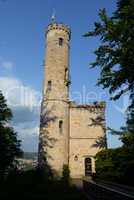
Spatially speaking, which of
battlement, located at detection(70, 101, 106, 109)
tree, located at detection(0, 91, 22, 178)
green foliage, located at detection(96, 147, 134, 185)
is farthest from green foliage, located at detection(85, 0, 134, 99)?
battlement, located at detection(70, 101, 106, 109)

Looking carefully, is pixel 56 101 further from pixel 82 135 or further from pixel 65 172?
pixel 65 172

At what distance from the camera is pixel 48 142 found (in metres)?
33.0

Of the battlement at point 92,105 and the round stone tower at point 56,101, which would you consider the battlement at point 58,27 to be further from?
the battlement at point 92,105

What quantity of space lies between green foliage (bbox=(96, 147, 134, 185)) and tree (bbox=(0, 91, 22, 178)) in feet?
28.6

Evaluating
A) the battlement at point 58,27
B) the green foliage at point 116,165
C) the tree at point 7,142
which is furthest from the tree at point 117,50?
the battlement at point 58,27

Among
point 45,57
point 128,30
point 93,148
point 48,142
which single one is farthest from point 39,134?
point 128,30

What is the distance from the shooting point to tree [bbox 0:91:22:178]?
27.3 metres

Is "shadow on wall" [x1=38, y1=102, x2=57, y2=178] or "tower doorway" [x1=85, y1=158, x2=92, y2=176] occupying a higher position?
"shadow on wall" [x1=38, y1=102, x2=57, y2=178]

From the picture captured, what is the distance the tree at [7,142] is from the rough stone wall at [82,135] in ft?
25.2

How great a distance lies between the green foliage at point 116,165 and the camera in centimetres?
2109

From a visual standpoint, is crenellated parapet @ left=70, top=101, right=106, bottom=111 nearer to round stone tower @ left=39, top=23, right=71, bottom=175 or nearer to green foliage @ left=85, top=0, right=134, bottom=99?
round stone tower @ left=39, top=23, right=71, bottom=175

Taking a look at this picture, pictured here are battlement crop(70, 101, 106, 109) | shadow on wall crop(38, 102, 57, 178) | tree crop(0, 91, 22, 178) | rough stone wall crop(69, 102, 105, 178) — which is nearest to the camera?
tree crop(0, 91, 22, 178)

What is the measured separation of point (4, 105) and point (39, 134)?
5575 mm

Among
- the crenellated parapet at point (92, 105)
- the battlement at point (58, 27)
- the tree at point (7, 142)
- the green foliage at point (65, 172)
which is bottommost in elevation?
the green foliage at point (65, 172)
